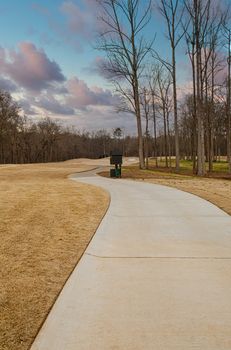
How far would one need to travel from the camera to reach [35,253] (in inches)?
233

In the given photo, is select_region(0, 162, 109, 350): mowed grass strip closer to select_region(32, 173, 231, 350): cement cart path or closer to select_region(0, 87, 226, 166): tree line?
select_region(32, 173, 231, 350): cement cart path

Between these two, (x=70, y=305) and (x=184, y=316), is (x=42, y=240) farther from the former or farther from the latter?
(x=184, y=316)

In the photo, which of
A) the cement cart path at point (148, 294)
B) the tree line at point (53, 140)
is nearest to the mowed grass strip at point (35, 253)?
the cement cart path at point (148, 294)

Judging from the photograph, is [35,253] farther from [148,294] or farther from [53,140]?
[53,140]

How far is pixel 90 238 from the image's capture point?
697cm

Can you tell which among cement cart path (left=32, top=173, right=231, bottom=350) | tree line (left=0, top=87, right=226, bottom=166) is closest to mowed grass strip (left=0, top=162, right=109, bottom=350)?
cement cart path (left=32, top=173, right=231, bottom=350)

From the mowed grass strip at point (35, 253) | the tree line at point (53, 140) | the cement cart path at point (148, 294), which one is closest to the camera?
the cement cart path at point (148, 294)

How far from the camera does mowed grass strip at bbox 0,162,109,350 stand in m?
3.60

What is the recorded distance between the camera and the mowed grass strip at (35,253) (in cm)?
360

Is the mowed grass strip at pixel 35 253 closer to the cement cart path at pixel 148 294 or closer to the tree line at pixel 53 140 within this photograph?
the cement cart path at pixel 148 294

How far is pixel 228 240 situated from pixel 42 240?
3.05m

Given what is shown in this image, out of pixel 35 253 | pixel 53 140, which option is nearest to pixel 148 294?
pixel 35 253

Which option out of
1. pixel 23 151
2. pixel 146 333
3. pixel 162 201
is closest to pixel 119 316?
pixel 146 333

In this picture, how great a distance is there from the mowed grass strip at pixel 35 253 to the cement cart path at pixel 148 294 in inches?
6.4
